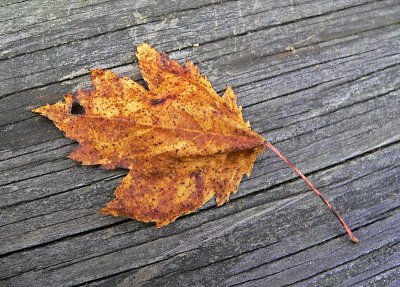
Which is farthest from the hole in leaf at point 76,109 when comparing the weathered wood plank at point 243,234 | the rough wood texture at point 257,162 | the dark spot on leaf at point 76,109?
the weathered wood plank at point 243,234

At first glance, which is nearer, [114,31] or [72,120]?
[72,120]

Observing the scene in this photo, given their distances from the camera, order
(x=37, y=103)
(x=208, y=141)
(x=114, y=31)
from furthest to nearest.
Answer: (x=114, y=31), (x=37, y=103), (x=208, y=141)

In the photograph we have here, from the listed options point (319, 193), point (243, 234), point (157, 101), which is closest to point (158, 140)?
point (157, 101)

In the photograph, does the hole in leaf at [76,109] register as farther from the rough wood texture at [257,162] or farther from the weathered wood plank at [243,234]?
the weathered wood plank at [243,234]

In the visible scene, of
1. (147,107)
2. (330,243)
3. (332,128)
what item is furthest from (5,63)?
(330,243)

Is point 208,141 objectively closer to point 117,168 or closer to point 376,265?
point 117,168

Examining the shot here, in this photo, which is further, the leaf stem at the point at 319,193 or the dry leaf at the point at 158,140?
the leaf stem at the point at 319,193

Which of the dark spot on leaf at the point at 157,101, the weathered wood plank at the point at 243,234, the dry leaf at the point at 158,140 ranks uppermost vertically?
the dark spot on leaf at the point at 157,101
